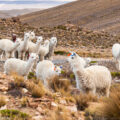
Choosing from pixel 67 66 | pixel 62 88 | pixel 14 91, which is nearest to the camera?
pixel 14 91

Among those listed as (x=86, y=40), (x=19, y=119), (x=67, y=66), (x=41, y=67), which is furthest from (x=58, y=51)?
(x=19, y=119)

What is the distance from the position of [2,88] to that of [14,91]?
1.39 ft

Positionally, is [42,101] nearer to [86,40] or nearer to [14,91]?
[14,91]

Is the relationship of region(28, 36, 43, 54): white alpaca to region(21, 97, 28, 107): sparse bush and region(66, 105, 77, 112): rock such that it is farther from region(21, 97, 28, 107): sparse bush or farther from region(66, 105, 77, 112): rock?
region(66, 105, 77, 112): rock

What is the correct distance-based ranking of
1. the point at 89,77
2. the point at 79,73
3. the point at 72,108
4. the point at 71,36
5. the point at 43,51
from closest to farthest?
the point at 72,108 → the point at 79,73 → the point at 89,77 → the point at 43,51 → the point at 71,36

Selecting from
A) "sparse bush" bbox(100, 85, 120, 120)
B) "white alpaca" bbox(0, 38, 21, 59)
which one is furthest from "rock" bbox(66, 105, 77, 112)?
"white alpaca" bbox(0, 38, 21, 59)

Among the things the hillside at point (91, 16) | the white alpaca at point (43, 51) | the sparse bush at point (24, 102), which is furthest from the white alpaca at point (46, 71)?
the hillside at point (91, 16)

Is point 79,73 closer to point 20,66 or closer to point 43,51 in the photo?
point 20,66

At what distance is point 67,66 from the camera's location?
15148 millimetres

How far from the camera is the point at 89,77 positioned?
764cm

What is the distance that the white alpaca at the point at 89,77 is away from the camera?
7430 mm

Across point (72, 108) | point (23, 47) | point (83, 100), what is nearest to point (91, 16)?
point (23, 47)

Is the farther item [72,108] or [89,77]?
[89,77]

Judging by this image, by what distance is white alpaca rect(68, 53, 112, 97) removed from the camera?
24.4ft
